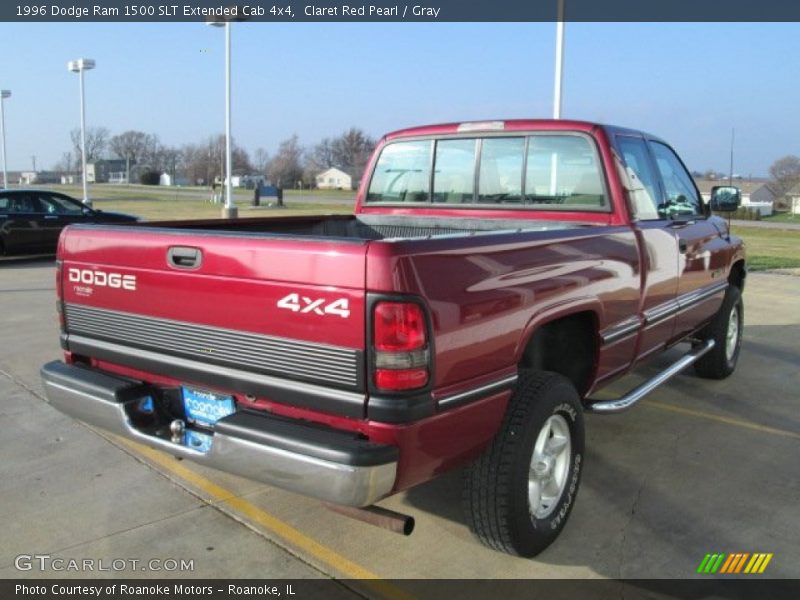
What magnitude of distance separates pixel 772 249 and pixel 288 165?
86197 millimetres

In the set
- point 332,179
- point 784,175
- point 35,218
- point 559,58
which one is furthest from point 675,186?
point 332,179

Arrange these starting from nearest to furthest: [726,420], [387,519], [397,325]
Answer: [397,325] < [387,519] < [726,420]

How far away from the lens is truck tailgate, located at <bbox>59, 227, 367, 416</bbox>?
2.59 metres

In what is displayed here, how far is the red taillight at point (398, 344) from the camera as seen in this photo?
2.51 meters

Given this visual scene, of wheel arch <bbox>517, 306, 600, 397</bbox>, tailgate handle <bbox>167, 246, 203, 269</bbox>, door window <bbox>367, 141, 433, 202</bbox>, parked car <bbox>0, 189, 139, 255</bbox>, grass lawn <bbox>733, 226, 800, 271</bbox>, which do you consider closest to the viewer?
tailgate handle <bbox>167, 246, 203, 269</bbox>

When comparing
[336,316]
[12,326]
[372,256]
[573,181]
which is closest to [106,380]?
[336,316]

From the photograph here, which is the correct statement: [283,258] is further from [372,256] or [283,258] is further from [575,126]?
[575,126]

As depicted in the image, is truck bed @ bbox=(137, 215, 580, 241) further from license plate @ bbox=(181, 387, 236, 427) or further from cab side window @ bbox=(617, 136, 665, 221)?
license plate @ bbox=(181, 387, 236, 427)

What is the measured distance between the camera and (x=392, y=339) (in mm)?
2521

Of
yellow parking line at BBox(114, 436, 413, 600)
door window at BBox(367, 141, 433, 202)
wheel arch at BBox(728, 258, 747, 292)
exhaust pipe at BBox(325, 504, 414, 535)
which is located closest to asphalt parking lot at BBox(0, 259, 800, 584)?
yellow parking line at BBox(114, 436, 413, 600)

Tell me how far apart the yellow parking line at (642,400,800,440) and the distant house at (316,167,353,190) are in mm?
101609

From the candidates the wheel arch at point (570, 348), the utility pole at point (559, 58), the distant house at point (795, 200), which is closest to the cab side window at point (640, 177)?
the wheel arch at point (570, 348)

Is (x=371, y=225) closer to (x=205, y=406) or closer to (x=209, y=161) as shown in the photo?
(x=205, y=406)

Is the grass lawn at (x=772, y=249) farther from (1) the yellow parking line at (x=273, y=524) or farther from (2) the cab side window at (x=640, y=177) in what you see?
(1) the yellow parking line at (x=273, y=524)
